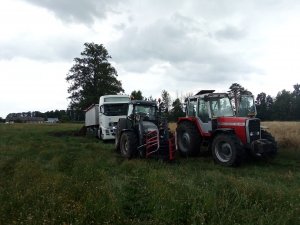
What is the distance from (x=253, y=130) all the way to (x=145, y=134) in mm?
3937

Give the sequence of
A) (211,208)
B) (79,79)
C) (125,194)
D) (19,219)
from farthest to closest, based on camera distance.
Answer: (79,79) < (125,194) < (211,208) < (19,219)

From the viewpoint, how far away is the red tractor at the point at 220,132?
41.7ft

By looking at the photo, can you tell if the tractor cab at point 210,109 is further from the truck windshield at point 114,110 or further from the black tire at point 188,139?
the truck windshield at point 114,110

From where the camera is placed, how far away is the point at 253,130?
43.2 ft

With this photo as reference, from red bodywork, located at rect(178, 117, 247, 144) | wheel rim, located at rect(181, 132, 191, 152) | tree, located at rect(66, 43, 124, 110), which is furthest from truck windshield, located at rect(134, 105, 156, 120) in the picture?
tree, located at rect(66, 43, 124, 110)

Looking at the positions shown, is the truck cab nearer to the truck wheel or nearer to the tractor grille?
the truck wheel

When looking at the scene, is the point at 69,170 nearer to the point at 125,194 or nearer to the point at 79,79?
the point at 125,194

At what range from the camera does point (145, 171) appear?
1071cm

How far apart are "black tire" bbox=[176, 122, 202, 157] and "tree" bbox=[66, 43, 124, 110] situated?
42.5 meters

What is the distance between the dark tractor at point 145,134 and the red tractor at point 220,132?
1.09 meters

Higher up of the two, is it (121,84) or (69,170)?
(121,84)

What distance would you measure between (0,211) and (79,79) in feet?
182

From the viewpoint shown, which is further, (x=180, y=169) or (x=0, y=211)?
(x=180, y=169)

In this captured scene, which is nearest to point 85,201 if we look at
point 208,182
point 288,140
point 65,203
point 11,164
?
point 65,203
